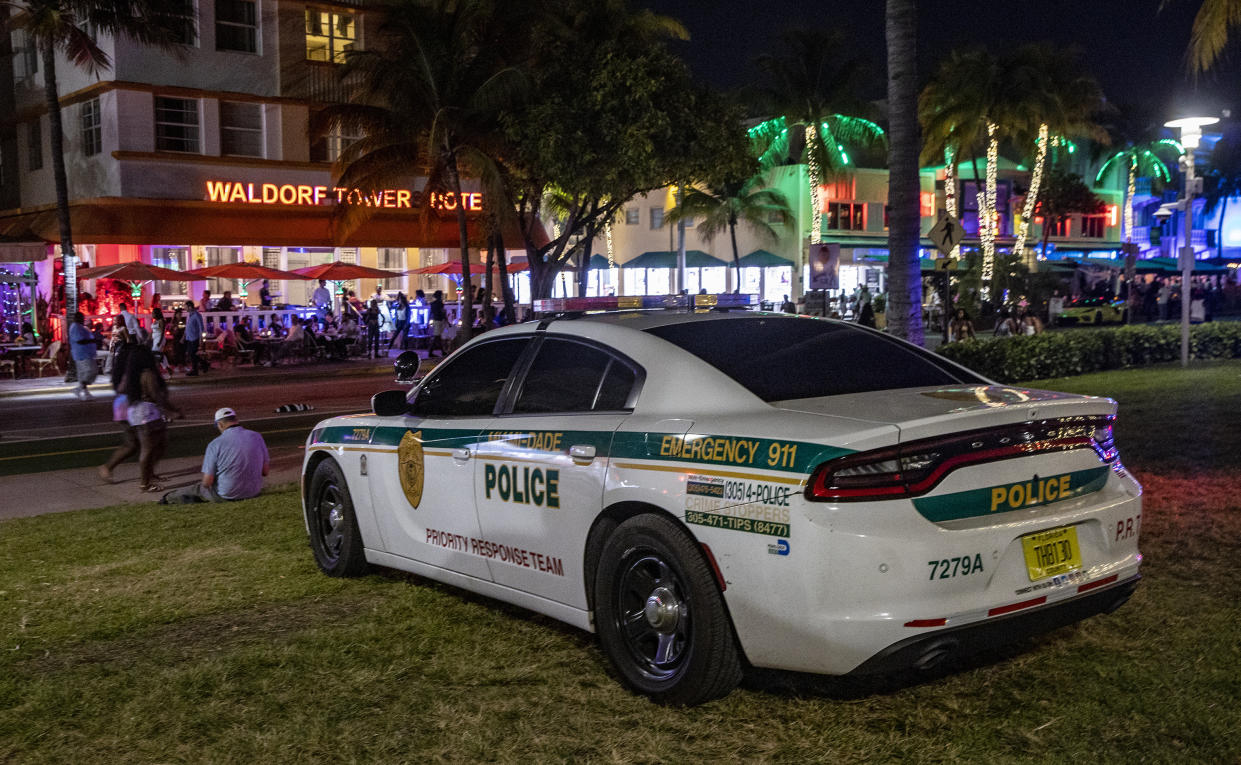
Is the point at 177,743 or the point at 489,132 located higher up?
the point at 489,132

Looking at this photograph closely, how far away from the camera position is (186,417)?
61.8 ft

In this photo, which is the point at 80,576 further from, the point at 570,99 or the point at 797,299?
the point at 797,299

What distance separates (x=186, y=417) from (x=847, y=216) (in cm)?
4216

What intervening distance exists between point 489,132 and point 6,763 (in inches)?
963

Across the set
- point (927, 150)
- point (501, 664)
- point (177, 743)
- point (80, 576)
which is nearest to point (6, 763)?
point (177, 743)

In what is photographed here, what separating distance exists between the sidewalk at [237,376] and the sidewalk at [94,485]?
41.3 ft

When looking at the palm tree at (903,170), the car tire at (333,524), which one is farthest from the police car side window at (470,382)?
the palm tree at (903,170)

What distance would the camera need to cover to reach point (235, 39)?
3497cm

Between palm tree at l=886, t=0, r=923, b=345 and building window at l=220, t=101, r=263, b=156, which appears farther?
building window at l=220, t=101, r=263, b=156

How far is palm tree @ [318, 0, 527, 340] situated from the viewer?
87.1 ft

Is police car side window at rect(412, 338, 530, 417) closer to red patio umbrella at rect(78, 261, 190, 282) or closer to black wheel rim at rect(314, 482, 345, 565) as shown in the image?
black wheel rim at rect(314, 482, 345, 565)

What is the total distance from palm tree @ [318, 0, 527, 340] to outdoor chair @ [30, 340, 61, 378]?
7.95 m

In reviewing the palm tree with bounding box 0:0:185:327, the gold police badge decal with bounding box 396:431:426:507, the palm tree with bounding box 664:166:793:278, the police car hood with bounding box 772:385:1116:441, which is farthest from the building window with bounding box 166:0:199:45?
the police car hood with bounding box 772:385:1116:441

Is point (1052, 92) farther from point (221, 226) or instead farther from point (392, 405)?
point (392, 405)
